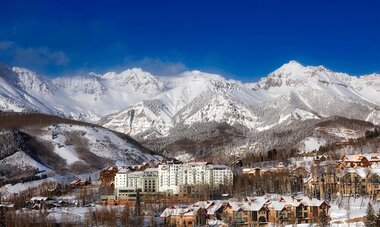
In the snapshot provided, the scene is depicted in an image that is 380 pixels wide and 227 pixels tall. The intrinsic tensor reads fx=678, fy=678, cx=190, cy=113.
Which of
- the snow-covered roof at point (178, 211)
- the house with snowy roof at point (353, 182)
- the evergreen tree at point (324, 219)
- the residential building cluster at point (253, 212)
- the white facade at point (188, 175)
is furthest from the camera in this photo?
the white facade at point (188, 175)

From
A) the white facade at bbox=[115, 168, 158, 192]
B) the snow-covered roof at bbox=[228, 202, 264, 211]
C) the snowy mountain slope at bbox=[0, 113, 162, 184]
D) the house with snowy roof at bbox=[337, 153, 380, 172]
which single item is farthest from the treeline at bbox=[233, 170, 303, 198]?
the snowy mountain slope at bbox=[0, 113, 162, 184]

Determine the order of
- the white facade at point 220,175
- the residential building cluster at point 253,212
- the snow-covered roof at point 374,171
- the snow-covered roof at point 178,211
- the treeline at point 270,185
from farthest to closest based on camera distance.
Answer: the white facade at point 220,175 < the treeline at point 270,185 < the snow-covered roof at point 374,171 < the snow-covered roof at point 178,211 < the residential building cluster at point 253,212

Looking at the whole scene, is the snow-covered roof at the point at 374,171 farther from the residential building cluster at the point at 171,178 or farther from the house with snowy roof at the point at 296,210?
the residential building cluster at the point at 171,178

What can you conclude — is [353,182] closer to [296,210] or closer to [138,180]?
[296,210]

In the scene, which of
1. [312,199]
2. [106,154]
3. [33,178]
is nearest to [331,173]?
[312,199]

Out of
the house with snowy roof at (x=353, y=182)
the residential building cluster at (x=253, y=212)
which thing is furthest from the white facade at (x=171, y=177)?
the residential building cluster at (x=253, y=212)

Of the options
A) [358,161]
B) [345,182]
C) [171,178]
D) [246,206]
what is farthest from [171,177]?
[246,206]

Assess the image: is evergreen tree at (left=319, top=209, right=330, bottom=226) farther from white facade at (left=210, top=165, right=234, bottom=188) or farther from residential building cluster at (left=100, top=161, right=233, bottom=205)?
residential building cluster at (left=100, top=161, right=233, bottom=205)

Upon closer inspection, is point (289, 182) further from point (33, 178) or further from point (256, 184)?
point (33, 178)

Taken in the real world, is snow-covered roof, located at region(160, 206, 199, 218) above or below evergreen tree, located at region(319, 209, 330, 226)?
above
